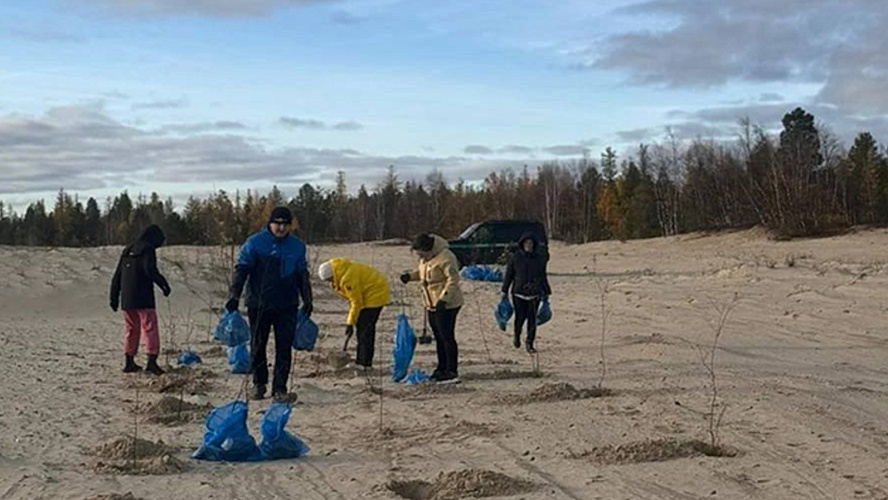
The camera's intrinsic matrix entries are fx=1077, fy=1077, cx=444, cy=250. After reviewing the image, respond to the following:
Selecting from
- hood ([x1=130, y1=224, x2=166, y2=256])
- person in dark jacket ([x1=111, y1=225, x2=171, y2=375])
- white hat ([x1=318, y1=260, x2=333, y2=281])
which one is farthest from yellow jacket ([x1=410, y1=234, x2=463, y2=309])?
hood ([x1=130, y1=224, x2=166, y2=256])

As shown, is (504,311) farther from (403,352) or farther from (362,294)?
(403,352)

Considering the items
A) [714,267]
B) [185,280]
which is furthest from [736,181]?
[185,280]

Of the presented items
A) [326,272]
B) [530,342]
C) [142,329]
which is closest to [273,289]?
[326,272]

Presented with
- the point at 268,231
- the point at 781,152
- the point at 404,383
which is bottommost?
the point at 404,383

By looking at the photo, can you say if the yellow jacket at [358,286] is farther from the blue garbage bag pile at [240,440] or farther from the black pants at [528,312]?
the blue garbage bag pile at [240,440]

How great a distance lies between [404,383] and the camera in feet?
36.4

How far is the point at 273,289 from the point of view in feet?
33.0

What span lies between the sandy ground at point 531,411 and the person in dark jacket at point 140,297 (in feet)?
1.77

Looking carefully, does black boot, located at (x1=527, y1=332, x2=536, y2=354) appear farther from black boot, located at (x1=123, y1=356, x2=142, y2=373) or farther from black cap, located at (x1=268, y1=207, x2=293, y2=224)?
black boot, located at (x1=123, y1=356, x2=142, y2=373)

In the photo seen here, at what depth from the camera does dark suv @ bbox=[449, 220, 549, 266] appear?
113ft

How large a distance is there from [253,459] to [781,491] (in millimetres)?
3413

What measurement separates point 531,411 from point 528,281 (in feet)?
17.6

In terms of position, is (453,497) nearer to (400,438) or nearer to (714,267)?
(400,438)

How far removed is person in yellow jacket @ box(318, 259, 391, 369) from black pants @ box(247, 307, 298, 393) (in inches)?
81.3
